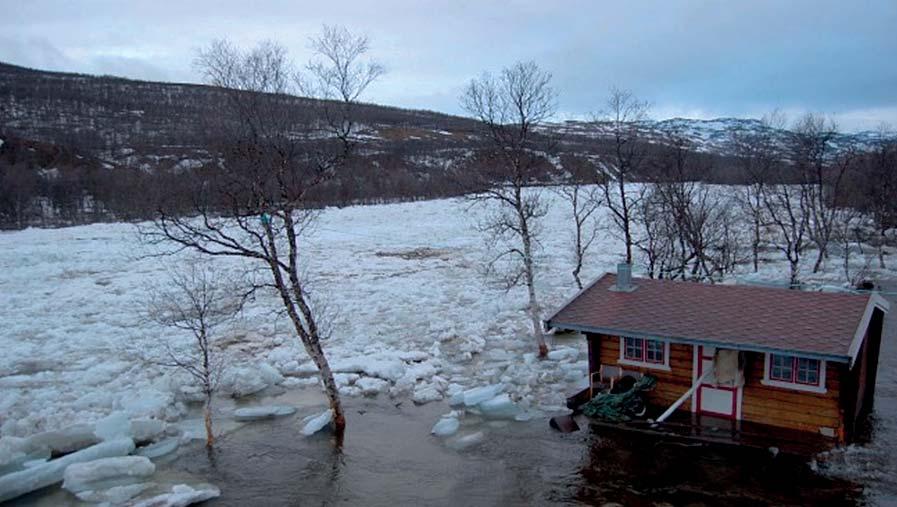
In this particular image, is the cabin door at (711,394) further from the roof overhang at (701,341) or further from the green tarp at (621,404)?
the green tarp at (621,404)

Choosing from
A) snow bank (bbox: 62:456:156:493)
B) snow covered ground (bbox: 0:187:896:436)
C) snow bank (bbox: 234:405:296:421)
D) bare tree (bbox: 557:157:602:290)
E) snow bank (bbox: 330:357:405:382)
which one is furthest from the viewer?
bare tree (bbox: 557:157:602:290)

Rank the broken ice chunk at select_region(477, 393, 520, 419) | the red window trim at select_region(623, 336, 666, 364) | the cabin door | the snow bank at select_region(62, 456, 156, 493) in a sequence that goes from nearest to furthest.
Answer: the snow bank at select_region(62, 456, 156, 493) → the cabin door → the red window trim at select_region(623, 336, 666, 364) → the broken ice chunk at select_region(477, 393, 520, 419)

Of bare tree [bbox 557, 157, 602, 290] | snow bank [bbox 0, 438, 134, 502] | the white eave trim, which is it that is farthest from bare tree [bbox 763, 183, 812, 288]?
snow bank [bbox 0, 438, 134, 502]

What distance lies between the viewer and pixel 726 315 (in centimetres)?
1370

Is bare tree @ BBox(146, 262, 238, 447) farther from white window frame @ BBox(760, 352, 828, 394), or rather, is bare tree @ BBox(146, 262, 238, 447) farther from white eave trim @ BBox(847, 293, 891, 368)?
white eave trim @ BBox(847, 293, 891, 368)

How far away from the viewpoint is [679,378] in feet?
46.6

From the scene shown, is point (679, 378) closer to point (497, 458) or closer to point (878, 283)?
point (497, 458)

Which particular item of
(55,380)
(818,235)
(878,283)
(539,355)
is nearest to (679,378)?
(539,355)

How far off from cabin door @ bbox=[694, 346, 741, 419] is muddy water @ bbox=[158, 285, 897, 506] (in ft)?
4.19

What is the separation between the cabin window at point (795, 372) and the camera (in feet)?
41.1

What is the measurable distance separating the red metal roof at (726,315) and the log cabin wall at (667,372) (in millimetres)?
713

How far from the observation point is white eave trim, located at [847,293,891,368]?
37.9 feet

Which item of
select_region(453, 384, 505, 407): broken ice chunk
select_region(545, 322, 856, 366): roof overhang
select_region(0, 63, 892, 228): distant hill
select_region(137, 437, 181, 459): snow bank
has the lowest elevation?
select_region(137, 437, 181, 459): snow bank

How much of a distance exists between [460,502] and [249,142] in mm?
8015
